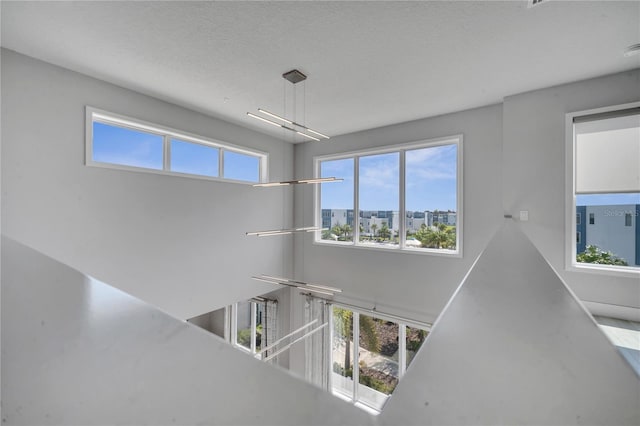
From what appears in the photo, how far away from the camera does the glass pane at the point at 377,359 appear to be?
14.8 feet

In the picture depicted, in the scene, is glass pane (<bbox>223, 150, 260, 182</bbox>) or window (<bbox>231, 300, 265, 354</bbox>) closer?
glass pane (<bbox>223, 150, 260, 182</bbox>)

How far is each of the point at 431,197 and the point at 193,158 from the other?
3.66 metres

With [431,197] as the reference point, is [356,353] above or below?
below

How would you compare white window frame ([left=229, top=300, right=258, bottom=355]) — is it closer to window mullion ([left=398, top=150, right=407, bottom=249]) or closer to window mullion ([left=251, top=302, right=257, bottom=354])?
window mullion ([left=251, top=302, right=257, bottom=354])

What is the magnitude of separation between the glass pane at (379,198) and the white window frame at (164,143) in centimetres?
188

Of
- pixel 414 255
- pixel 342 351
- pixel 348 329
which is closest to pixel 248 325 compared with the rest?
pixel 342 351

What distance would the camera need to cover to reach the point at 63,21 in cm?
199

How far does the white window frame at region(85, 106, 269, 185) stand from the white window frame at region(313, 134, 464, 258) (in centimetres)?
128

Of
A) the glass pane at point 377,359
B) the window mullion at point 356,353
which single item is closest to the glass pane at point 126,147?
the window mullion at point 356,353

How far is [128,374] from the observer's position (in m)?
0.29

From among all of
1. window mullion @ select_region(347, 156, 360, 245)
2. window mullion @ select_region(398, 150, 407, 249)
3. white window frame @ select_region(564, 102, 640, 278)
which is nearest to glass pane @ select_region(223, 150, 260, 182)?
window mullion @ select_region(347, 156, 360, 245)

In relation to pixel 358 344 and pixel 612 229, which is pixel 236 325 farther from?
pixel 612 229

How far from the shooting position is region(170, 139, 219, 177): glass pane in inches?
141

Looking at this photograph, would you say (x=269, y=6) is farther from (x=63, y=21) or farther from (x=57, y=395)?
(x=57, y=395)
